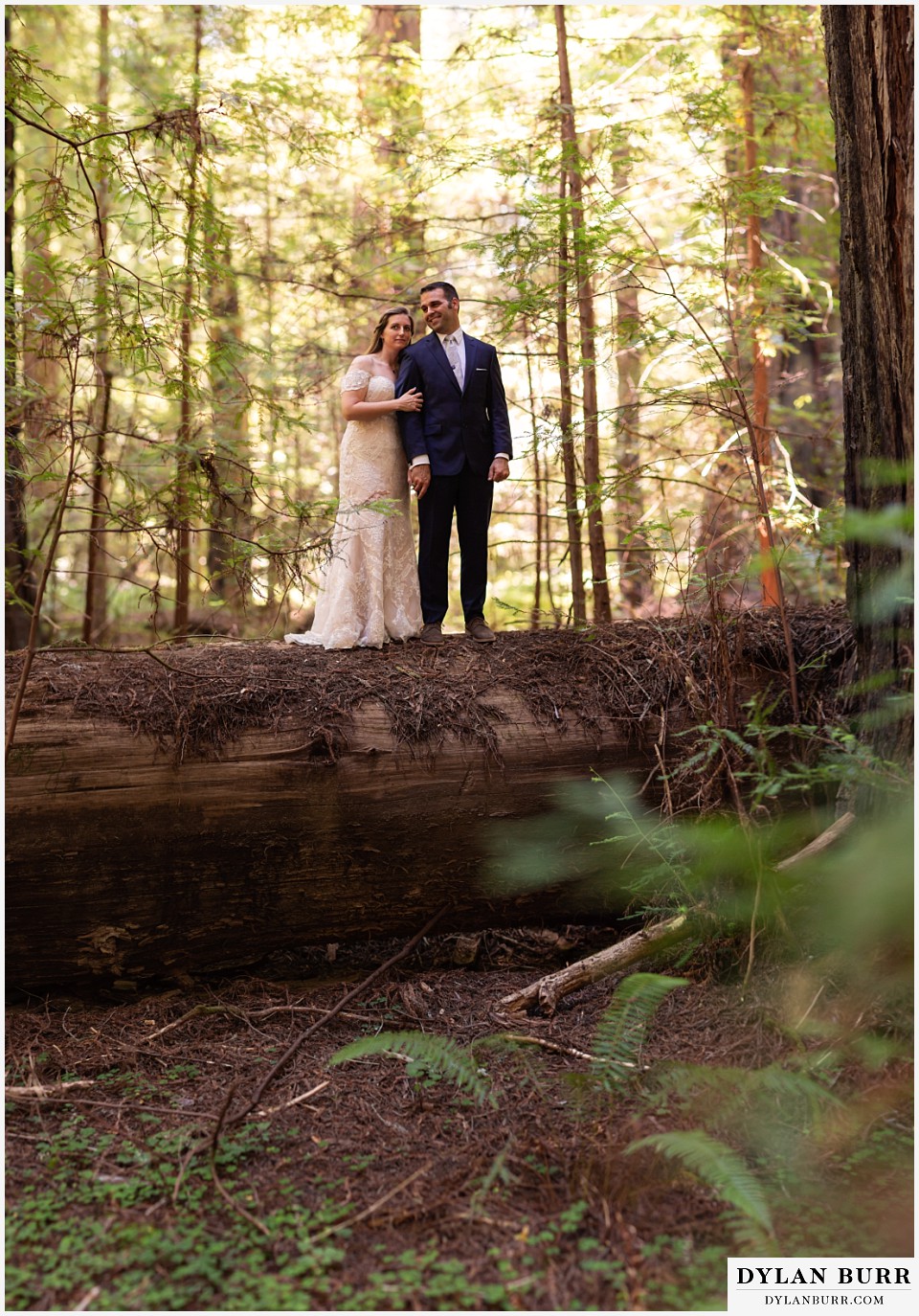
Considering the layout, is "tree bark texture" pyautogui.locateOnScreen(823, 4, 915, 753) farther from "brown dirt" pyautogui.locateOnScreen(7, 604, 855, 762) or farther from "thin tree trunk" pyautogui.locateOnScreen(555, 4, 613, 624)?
"thin tree trunk" pyautogui.locateOnScreen(555, 4, 613, 624)

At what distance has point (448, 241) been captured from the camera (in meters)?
10.7

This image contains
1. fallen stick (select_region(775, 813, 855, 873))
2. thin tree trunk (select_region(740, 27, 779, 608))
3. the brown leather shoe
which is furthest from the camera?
thin tree trunk (select_region(740, 27, 779, 608))

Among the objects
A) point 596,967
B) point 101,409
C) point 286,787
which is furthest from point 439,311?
point 101,409

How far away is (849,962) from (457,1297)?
2080mm

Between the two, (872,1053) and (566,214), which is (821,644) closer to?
(872,1053)

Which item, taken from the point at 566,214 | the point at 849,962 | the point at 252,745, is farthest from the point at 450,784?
the point at 566,214

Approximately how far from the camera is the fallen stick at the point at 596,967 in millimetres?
4625

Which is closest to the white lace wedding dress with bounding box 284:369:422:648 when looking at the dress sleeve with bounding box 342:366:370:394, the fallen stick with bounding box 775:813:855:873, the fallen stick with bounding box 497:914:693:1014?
the dress sleeve with bounding box 342:366:370:394

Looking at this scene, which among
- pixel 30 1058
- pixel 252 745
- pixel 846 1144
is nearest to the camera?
pixel 846 1144

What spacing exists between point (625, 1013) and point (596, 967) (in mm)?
1102

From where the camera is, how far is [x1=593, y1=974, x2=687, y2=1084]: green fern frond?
3.56 m

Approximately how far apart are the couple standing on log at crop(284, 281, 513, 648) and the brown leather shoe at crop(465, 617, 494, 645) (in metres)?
0.01

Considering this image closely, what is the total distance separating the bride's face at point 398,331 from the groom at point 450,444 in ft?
0.89

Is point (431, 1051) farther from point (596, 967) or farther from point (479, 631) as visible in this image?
point (479, 631)
